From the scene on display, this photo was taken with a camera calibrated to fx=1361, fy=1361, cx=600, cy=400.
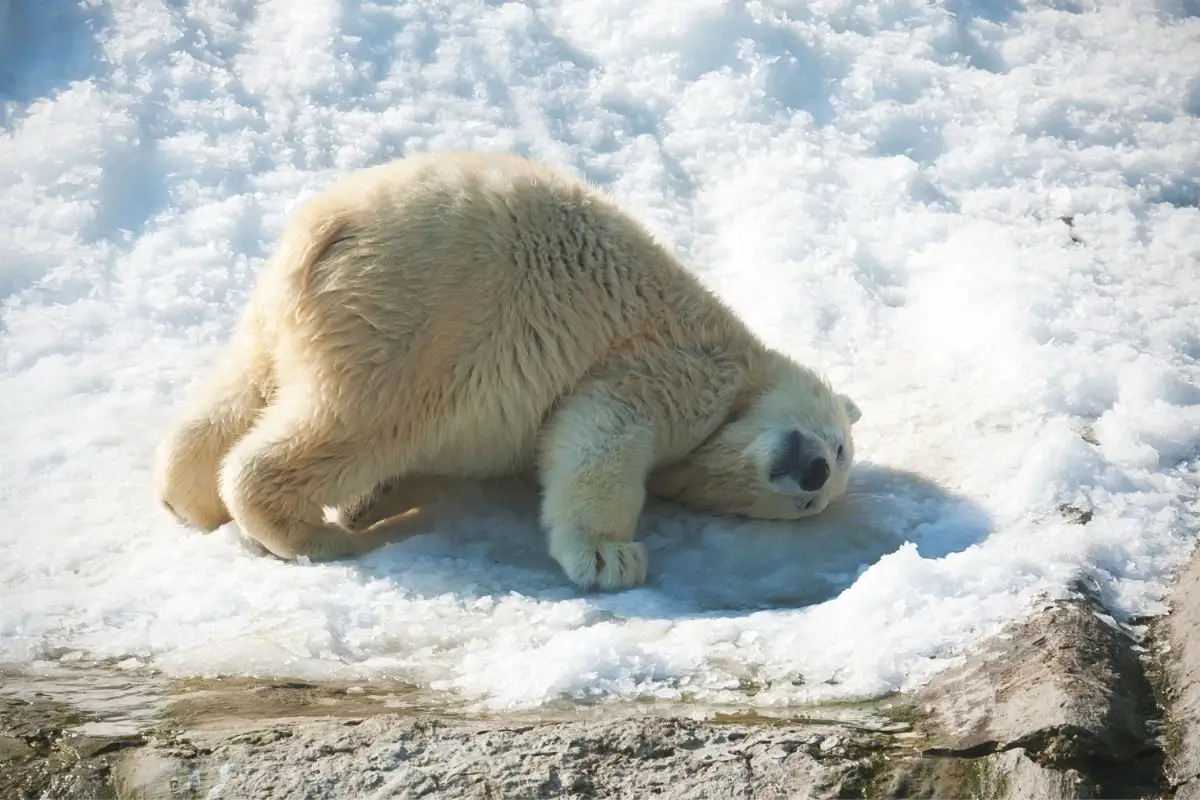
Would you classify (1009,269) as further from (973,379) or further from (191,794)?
(191,794)

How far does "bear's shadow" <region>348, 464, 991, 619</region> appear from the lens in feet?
16.1

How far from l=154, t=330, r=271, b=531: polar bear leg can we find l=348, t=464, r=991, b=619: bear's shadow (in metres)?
0.76

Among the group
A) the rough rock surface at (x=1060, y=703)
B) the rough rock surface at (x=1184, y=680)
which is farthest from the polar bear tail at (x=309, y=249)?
the rough rock surface at (x=1184, y=680)

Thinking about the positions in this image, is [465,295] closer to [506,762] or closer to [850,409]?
[850,409]

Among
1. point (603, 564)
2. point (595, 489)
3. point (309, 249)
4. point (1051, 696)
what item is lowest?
point (603, 564)

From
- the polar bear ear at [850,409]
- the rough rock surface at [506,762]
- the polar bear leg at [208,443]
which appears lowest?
the polar bear ear at [850,409]

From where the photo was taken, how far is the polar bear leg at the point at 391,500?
220 inches

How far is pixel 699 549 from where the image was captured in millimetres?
5391

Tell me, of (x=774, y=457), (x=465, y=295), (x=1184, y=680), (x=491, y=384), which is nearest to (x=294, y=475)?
(x=491, y=384)

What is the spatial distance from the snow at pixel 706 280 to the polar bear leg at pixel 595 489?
17 centimetres

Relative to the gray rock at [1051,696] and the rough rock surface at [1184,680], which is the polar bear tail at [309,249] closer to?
the gray rock at [1051,696]

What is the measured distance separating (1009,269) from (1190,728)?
3581 mm

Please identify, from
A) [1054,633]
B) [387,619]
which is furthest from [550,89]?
[1054,633]

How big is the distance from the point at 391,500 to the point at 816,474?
1.75 m
